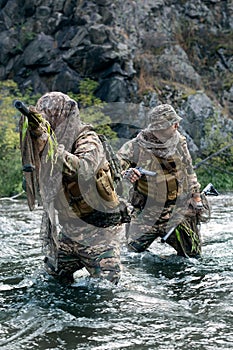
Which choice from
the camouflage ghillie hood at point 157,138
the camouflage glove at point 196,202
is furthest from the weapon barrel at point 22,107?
the camouflage glove at point 196,202

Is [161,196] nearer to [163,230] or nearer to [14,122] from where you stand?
[163,230]

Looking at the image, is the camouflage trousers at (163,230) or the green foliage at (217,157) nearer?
the camouflage trousers at (163,230)

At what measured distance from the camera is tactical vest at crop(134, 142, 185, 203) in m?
6.01

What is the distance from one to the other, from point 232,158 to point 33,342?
1612cm

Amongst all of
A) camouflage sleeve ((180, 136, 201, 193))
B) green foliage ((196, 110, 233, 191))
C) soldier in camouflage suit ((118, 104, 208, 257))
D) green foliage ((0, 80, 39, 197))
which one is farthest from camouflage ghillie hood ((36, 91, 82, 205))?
green foliage ((196, 110, 233, 191))

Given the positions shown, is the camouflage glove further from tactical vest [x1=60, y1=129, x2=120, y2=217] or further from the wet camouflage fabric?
tactical vest [x1=60, y1=129, x2=120, y2=217]

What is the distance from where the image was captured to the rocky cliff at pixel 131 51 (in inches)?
846

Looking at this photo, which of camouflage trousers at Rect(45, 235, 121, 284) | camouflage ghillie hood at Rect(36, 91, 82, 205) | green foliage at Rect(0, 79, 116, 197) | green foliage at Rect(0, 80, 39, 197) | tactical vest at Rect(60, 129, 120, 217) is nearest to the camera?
camouflage ghillie hood at Rect(36, 91, 82, 205)

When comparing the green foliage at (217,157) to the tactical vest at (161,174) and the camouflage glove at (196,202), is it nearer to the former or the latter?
the camouflage glove at (196,202)

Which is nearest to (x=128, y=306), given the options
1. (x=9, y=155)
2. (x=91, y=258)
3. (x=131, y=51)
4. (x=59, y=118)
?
(x=91, y=258)

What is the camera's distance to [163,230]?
625 cm

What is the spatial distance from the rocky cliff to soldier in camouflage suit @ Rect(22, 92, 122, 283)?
15.5 meters

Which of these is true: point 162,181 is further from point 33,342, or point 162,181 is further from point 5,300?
point 33,342

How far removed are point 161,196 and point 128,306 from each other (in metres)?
1.95
